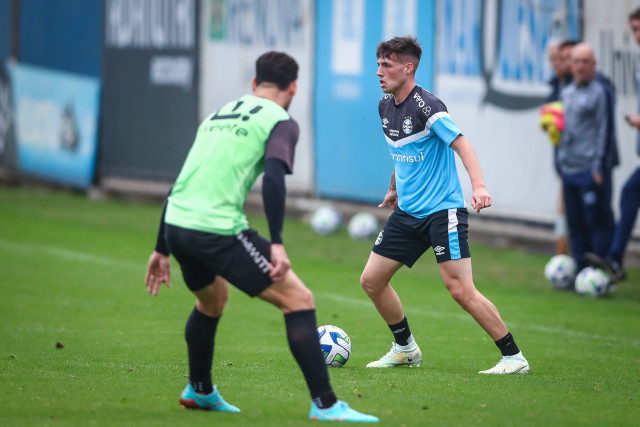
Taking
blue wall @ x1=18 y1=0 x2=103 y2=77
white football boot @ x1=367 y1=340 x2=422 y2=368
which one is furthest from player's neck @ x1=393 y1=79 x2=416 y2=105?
blue wall @ x1=18 y1=0 x2=103 y2=77

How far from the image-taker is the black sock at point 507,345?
676 cm

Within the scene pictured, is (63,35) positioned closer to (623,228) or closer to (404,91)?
(623,228)

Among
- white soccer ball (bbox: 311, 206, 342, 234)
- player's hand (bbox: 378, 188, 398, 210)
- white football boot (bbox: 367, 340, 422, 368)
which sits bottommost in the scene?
white soccer ball (bbox: 311, 206, 342, 234)

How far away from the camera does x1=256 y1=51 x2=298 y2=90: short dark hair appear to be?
17.5 feet

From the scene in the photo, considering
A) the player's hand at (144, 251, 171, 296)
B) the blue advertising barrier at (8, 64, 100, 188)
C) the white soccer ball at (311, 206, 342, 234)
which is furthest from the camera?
the blue advertising barrier at (8, 64, 100, 188)

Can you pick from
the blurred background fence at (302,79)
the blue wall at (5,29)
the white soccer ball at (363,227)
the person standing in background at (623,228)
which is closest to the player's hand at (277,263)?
the person standing in background at (623,228)

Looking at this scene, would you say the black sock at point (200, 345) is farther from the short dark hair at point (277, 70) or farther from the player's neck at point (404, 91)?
the player's neck at point (404, 91)

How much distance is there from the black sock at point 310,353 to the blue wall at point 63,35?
51.2ft

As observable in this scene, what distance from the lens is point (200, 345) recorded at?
18.2 ft

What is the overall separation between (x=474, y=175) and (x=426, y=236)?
26.2 inches

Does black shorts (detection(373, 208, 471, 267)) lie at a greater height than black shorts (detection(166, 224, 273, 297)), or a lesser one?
lesser

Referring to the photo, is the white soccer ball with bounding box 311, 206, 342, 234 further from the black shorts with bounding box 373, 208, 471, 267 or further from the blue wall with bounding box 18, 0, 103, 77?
the black shorts with bounding box 373, 208, 471, 267

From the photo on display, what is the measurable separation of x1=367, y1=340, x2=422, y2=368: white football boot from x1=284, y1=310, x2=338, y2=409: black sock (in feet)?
6.12

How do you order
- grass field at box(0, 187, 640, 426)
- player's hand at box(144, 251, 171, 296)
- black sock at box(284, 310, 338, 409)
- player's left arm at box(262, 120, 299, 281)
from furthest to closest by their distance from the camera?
grass field at box(0, 187, 640, 426) → player's hand at box(144, 251, 171, 296) → black sock at box(284, 310, 338, 409) → player's left arm at box(262, 120, 299, 281)
